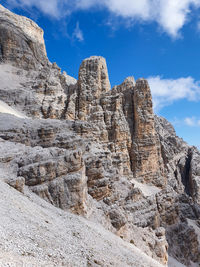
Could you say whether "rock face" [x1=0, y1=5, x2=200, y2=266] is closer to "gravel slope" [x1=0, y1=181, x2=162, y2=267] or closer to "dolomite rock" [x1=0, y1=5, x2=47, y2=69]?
"dolomite rock" [x1=0, y1=5, x2=47, y2=69]

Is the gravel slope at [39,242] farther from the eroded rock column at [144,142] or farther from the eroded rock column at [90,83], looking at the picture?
the eroded rock column at [90,83]

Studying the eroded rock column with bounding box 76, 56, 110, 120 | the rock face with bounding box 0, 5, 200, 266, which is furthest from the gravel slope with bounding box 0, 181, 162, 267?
the eroded rock column with bounding box 76, 56, 110, 120

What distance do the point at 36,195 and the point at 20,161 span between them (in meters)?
2.94

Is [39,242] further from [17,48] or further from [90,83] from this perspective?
[17,48]

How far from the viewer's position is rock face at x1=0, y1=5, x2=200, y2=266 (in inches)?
633

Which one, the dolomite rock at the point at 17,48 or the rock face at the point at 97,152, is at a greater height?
the dolomite rock at the point at 17,48

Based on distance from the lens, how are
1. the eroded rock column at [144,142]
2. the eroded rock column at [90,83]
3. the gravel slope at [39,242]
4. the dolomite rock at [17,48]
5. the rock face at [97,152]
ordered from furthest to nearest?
the dolomite rock at [17,48] → the eroded rock column at [90,83] → the eroded rock column at [144,142] → the rock face at [97,152] → the gravel slope at [39,242]

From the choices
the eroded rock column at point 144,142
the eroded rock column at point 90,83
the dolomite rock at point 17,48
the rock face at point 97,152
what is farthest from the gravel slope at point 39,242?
the dolomite rock at point 17,48

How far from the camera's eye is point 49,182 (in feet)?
50.2

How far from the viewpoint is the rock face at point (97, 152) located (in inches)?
633

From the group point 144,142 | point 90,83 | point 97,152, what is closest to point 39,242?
point 97,152

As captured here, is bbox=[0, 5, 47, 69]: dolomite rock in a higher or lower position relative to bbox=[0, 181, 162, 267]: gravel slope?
higher

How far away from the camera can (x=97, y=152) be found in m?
25.9

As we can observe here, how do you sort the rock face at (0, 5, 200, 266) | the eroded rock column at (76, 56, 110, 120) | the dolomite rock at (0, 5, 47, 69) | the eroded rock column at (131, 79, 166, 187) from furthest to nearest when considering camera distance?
1. the dolomite rock at (0, 5, 47, 69)
2. the eroded rock column at (76, 56, 110, 120)
3. the eroded rock column at (131, 79, 166, 187)
4. the rock face at (0, 5, 200, 266)
